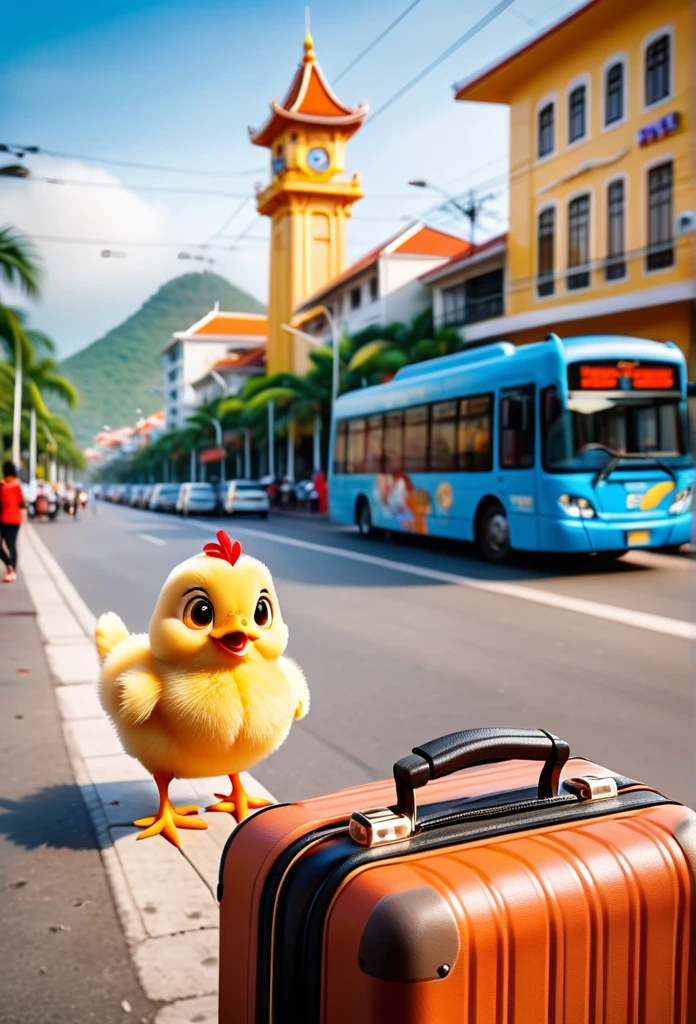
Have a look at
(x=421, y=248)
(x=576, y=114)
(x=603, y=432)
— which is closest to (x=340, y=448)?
(x=421, y=248)

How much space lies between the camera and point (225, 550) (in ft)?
9.29

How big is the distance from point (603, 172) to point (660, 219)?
3.36 metres

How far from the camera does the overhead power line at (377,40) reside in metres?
2.73

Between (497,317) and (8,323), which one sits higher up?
(497,317)

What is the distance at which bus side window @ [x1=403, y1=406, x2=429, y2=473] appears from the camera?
15109mm

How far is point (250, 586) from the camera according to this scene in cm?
278

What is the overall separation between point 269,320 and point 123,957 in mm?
1935

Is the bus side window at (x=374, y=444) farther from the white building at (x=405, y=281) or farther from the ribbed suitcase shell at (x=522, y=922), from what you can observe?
the ribbed suitcase shell at (x=522, y=922)

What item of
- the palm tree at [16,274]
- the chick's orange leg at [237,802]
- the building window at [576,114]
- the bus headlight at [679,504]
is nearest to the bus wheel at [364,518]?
the bus headlight at [679,504]

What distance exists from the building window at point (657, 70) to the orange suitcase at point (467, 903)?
6.05 m

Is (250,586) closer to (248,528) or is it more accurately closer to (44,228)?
(44,228)

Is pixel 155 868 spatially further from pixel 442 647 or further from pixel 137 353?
pixel 442 647

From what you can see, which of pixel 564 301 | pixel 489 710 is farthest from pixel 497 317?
pixel 489 710

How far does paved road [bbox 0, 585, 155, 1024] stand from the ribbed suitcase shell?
0.90 meters
